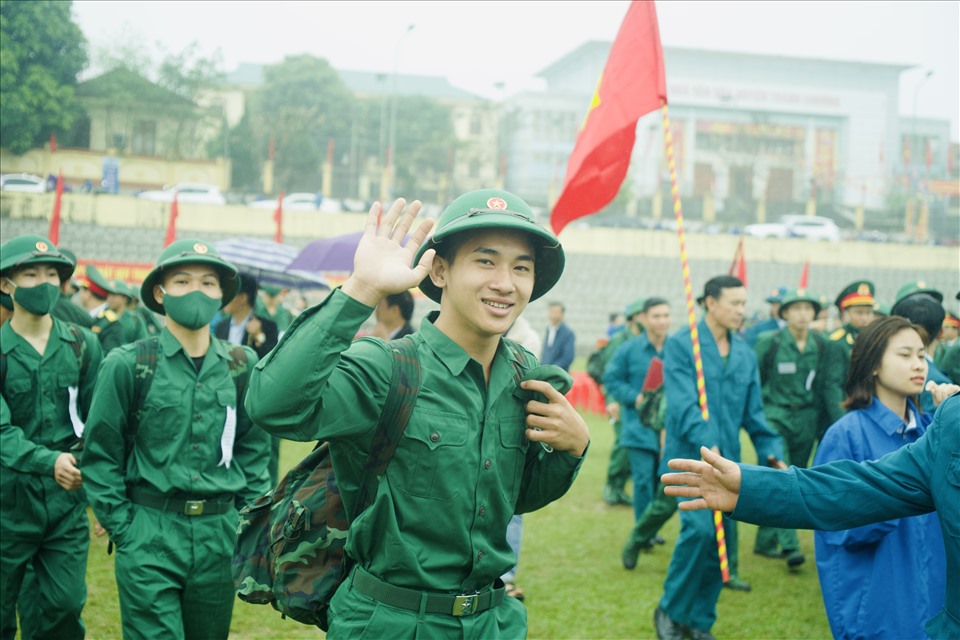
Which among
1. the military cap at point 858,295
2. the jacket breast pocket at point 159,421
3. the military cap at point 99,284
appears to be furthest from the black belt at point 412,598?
the military cap at point 99,284

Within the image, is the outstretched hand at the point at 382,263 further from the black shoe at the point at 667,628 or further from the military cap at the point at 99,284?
the military cap at the point at 99,284

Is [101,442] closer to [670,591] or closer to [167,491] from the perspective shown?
[167,491]

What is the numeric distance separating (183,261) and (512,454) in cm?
240

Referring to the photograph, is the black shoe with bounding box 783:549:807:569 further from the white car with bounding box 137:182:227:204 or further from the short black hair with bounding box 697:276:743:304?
the white car with bounding box 137:182:227:204

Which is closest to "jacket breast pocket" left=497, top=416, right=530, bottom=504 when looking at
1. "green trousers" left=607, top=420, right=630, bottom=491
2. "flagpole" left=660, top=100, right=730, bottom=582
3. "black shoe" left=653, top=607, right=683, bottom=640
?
"flagpole" left=660, top=100, right=730, bottom=582

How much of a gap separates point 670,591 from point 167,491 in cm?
339

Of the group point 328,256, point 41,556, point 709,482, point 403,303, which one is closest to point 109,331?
point 328,256

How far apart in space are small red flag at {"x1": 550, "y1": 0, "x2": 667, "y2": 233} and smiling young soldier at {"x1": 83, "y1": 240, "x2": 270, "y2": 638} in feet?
9.21

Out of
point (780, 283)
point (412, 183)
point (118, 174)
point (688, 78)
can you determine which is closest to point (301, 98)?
point (412, 183)

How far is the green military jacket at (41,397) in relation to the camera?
484 centimetres

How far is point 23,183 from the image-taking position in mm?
18234

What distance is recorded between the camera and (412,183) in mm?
54500

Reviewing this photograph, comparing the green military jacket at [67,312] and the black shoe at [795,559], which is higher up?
the green military jacket at [67,312]

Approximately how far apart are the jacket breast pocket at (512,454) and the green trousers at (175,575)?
66.8 inches
